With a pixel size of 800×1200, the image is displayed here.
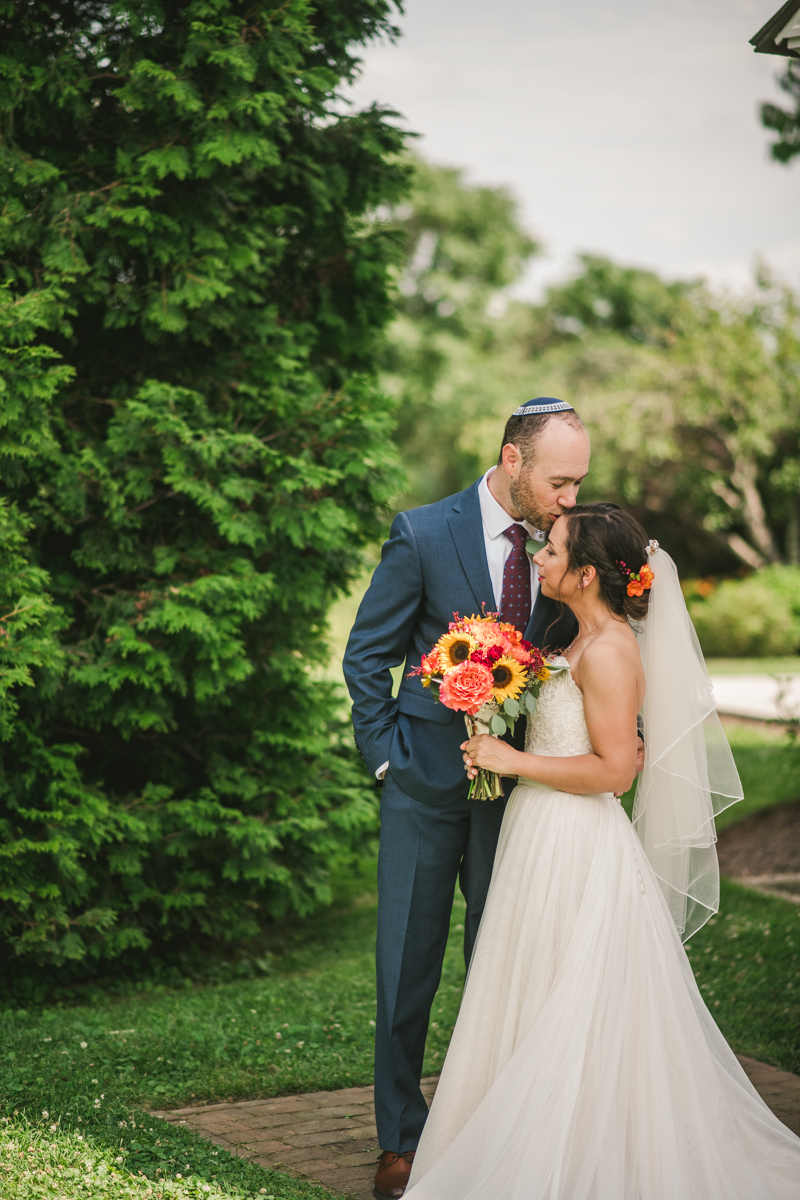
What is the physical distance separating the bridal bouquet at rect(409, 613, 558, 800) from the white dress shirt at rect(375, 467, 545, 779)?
0.89 ft

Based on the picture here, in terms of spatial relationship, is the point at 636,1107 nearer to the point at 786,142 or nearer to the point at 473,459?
the point at 786,142

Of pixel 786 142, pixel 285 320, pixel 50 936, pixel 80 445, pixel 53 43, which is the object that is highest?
pixel 786 142

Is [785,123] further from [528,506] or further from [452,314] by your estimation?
[452,314]

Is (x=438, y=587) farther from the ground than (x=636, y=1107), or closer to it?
farther from the ground

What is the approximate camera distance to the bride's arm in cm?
291

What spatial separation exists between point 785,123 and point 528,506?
649 cm

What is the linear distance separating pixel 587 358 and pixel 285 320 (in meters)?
28.5

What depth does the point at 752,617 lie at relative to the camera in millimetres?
19688

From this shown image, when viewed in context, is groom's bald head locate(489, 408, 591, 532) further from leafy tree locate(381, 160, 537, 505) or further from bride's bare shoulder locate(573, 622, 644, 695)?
leafy tree locate(381, 160, 537, 505)

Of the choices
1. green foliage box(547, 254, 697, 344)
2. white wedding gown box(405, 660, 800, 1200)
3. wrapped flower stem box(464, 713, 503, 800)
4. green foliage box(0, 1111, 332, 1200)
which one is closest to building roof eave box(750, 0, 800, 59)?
white wedding gown box(405, 660, 800, 1200)

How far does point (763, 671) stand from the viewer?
1706 centimetres

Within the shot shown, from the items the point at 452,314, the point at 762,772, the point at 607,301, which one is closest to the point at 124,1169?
the point at 762,772

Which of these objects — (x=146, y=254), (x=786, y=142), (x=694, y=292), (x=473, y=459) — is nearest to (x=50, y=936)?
(x=146, y=254)

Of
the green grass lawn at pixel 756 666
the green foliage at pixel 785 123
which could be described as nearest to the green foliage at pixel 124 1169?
the green foliage at pixel 785 123
